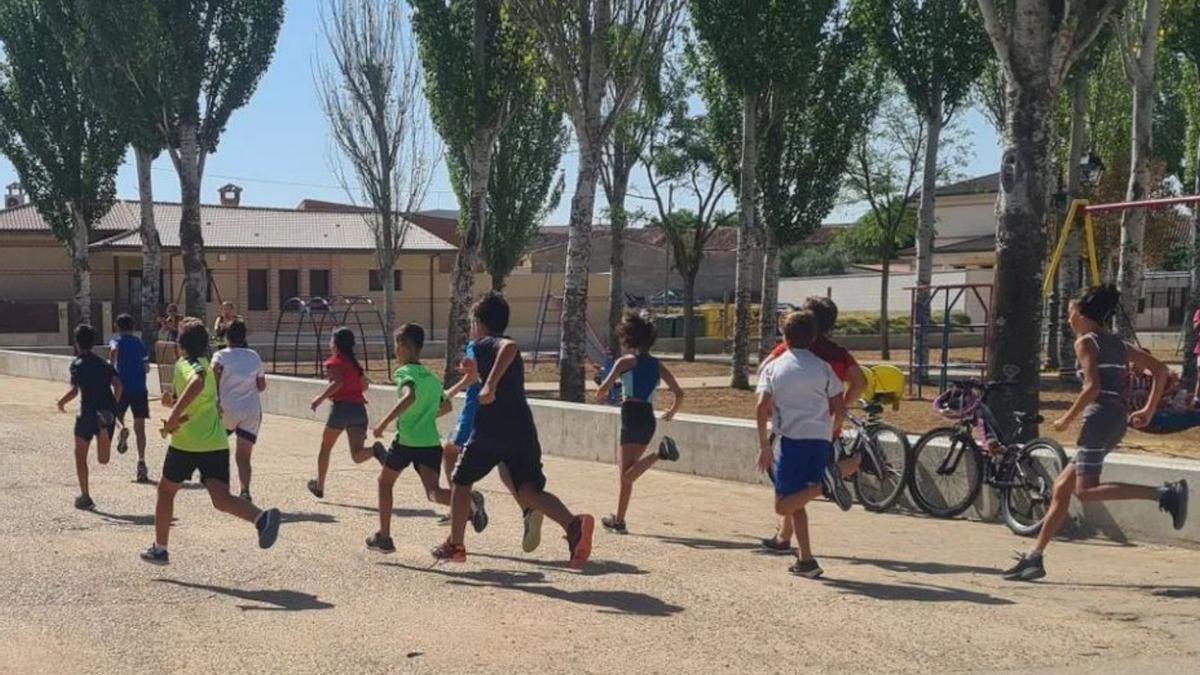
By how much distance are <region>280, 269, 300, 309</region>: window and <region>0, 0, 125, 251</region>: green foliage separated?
766 centimetres

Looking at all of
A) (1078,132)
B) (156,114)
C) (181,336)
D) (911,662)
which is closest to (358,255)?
(156,114)

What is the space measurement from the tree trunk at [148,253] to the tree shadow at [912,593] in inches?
1208

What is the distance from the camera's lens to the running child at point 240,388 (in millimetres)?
9938

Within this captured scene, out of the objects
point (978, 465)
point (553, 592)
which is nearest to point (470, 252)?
point (978, 465)

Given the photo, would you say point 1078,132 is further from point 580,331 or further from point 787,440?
point 787,440

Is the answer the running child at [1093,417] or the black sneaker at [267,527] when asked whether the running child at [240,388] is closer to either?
the black sneaker at [267,527]

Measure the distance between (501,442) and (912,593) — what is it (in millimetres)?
2519

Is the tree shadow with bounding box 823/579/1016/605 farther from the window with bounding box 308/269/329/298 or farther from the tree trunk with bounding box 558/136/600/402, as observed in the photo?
the window with bounding box 308/269/329/298

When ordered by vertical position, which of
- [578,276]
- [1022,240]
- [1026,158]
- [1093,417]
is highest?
[1026,158]

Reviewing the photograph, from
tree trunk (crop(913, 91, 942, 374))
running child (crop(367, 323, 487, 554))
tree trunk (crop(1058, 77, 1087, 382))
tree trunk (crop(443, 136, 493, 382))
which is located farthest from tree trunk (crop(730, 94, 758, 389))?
running child (crop(367, 323, 487, 554))

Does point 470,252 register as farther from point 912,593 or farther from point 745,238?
point 912,593

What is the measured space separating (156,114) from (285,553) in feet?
81.0

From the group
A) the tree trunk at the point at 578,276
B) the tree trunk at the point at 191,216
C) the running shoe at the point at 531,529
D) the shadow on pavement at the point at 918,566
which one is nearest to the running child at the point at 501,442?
the running shoe at the point at 531,529

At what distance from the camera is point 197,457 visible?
26.5ft
